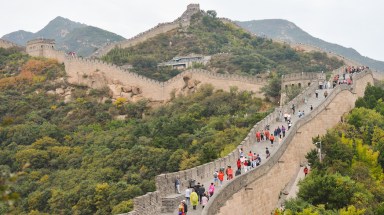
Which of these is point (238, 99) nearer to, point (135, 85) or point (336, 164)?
point (135, 85)

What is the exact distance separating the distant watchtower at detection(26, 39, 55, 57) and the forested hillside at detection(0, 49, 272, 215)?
2.30m

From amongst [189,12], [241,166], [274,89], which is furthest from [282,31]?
[241,166]

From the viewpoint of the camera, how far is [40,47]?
55.1 m

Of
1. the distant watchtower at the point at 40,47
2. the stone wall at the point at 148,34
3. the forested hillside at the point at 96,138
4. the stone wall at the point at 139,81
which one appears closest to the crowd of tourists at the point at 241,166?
the forested hillside at the point at 96,138

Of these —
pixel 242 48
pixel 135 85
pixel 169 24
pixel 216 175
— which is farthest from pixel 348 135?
pixel 169 24

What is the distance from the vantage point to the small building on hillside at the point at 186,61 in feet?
177

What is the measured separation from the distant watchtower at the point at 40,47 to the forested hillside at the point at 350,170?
31.2m

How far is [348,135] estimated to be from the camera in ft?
89.8

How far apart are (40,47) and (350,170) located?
38.8m

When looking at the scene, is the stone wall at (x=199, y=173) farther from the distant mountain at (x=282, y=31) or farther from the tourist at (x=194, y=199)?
the distant mountain at (x=282, y=31)

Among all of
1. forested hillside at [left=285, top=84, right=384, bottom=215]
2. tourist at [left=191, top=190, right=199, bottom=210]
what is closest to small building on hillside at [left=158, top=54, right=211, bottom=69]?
forested hillside at [left=285, top=84, right=384, bottom=215]

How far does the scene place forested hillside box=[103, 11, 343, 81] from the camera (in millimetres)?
51938

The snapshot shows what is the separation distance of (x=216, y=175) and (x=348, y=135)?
11.9 metres

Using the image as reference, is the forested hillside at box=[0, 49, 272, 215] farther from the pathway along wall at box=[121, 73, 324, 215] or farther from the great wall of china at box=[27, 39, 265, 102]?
the pathway along wall at box=[121, 73, 324, 215]
